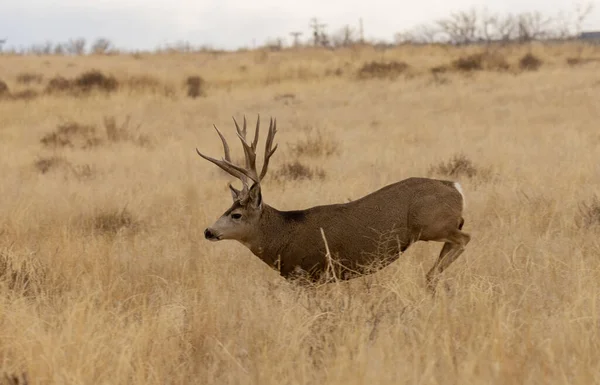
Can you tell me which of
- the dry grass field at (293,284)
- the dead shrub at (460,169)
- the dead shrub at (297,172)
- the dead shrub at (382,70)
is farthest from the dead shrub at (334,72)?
the dead shrub at (460,169)

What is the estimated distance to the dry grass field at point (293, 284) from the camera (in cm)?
430

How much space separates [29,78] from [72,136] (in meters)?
15.0

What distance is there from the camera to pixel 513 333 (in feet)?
14.9

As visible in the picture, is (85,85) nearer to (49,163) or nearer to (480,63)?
(480,63)

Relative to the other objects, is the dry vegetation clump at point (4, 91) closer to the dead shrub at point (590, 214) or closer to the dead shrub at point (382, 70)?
the dead shrub at point (382, 70)

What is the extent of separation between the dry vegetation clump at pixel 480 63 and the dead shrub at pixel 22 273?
24124mm

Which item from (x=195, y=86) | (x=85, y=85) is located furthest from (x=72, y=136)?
(x=85, y=85)

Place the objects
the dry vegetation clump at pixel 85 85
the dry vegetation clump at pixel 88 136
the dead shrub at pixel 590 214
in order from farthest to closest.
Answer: the dry vegetation clump at pixel 85 85
the dry vegetation clump at pixel 88 136
the dead shrub at pixel 590 214

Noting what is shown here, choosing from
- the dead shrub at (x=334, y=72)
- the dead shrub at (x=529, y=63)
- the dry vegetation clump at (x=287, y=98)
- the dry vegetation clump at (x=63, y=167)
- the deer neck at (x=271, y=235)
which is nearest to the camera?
the deer neck at (x=271, y=235)

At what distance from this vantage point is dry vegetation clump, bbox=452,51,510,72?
2922 centimetres

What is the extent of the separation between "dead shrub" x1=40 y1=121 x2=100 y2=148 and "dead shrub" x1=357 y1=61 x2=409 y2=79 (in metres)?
12.8

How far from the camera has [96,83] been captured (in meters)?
Answer: 27.0

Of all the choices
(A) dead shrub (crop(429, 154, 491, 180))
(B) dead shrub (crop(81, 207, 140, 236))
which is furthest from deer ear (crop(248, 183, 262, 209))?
(A) dead shrub (crop(429, 154, 491, 180))

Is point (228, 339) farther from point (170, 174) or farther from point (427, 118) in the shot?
point (427, 118)
